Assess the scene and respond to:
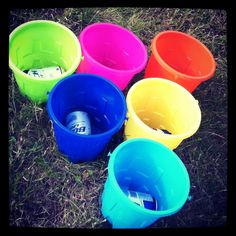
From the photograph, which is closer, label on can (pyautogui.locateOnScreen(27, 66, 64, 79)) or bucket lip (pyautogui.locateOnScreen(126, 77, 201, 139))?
bucket lip (pyautogui.locateOnScreen(126, 77, 201, 139))

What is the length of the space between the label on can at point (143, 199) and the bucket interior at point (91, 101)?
279mm

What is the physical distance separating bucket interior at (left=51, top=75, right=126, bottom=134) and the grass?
0.10 meters

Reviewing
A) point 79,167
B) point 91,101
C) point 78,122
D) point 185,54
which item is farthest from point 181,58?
point 79,167

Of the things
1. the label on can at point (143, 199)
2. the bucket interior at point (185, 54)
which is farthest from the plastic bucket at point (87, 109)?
the bucket interior at point (185, 54)

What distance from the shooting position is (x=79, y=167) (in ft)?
4.84

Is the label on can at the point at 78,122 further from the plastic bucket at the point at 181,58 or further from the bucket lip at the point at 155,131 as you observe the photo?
the plastic bucket at the point at 181,58

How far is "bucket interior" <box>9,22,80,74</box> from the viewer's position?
1.49 metres

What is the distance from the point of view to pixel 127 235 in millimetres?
1240

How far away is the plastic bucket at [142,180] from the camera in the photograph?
1183 mm

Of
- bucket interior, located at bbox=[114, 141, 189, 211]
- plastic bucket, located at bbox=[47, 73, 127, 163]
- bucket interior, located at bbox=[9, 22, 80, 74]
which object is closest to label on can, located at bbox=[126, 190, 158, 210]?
bucket interior, located at bbox=[114, 141, 189, 211]

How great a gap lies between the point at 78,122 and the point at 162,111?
1.32 ft

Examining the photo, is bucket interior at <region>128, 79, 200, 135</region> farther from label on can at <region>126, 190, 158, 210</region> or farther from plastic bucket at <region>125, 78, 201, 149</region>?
label on can at <region>126, 190, 158, 210</region>
